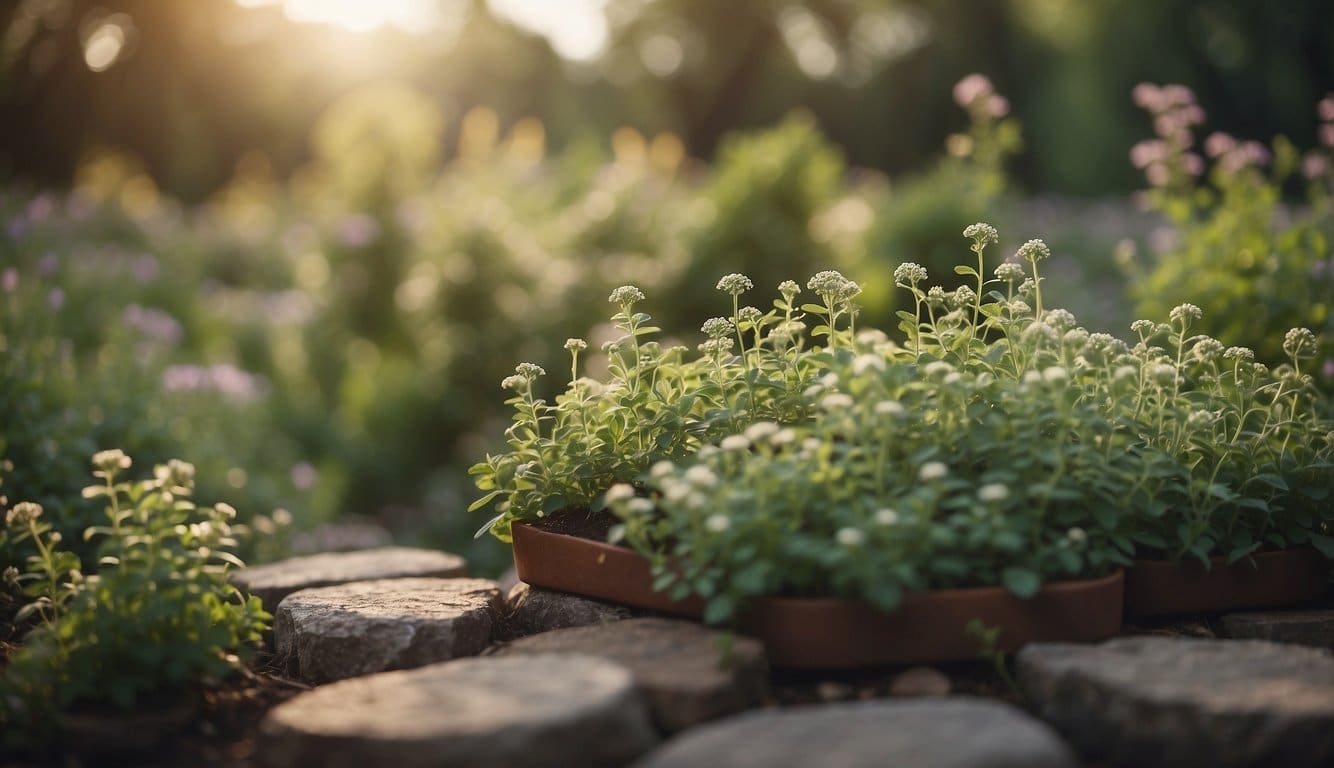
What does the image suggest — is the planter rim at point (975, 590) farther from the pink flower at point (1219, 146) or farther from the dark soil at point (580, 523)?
the pink flower at point (1219, 146)

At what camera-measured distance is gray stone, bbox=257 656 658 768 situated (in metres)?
1.48

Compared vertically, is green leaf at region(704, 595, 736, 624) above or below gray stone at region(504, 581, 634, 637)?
above

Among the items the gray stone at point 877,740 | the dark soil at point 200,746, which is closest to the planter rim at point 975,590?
the gray stone at point 877,740

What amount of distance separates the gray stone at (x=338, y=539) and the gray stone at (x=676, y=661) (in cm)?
235

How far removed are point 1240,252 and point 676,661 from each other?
9.63 feet

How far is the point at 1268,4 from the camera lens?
1125 cm

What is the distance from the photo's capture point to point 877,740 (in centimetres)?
142

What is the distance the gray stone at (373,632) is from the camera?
2.13m

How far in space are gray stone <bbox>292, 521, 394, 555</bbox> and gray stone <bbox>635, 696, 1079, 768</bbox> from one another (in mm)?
2946

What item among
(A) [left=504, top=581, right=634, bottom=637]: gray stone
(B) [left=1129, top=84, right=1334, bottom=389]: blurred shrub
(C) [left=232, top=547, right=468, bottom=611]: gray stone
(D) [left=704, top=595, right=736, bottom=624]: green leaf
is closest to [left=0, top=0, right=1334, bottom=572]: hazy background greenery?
(B) [left=1129, top=84, right=1334, bottom=389]: blurred shrub

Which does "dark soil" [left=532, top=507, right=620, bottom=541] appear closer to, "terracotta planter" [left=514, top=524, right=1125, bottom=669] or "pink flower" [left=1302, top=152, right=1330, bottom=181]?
"terracotta planter" [left=514, top=524, right=1125, bottom=669]

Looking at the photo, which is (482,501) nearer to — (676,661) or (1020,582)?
(676,661)

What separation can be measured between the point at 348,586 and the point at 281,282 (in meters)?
7.10

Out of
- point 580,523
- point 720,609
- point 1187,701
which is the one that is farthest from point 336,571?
point 1187,701
